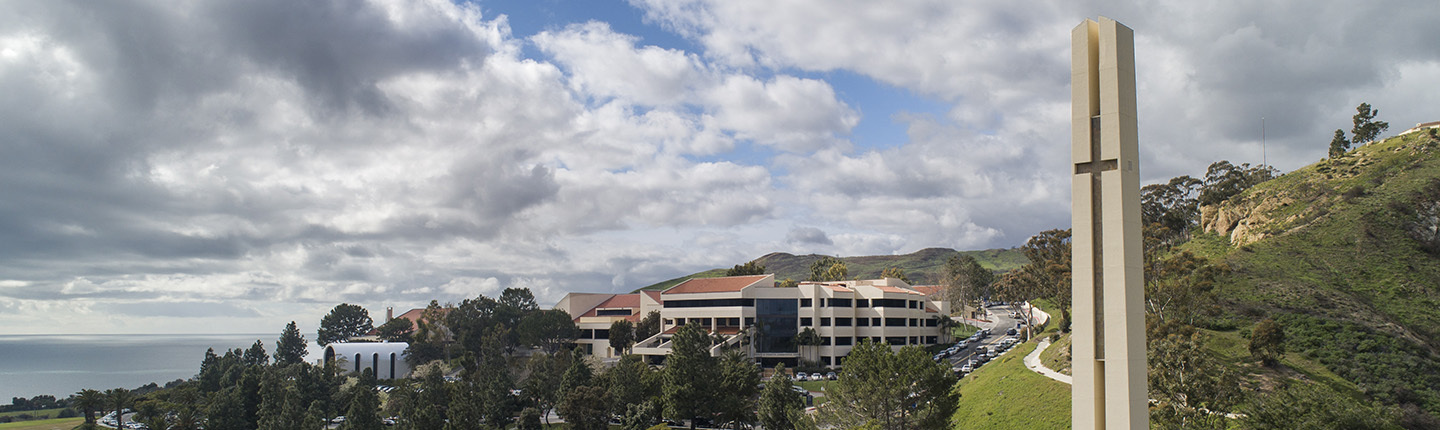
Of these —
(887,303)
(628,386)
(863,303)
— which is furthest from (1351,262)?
(628,386)

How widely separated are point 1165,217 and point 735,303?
53.5 meters

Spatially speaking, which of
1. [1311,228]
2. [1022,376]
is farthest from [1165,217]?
[1022,376]

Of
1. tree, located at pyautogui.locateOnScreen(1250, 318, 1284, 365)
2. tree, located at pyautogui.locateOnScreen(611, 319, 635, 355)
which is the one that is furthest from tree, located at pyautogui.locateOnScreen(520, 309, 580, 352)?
tree, located at pyautogui.locateOnScreen(1250, 318, 1284, 365)

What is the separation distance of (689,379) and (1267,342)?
119ft

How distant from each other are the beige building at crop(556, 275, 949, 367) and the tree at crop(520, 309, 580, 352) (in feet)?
44.8

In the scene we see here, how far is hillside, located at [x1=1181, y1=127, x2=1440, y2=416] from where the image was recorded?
4816 cm

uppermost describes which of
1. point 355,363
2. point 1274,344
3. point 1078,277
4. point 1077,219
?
point 1077,219

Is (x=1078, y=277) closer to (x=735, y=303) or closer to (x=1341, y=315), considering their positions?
(x=1341, y=315)

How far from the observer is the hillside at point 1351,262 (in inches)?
1896

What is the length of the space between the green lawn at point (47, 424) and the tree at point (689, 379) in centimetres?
7770

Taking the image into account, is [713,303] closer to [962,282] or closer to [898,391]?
[962,282]

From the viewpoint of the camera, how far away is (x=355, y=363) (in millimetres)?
117688

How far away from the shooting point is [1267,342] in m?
47.8

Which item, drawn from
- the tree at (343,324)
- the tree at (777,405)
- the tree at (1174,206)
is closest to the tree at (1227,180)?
the tree at (1174,206)
